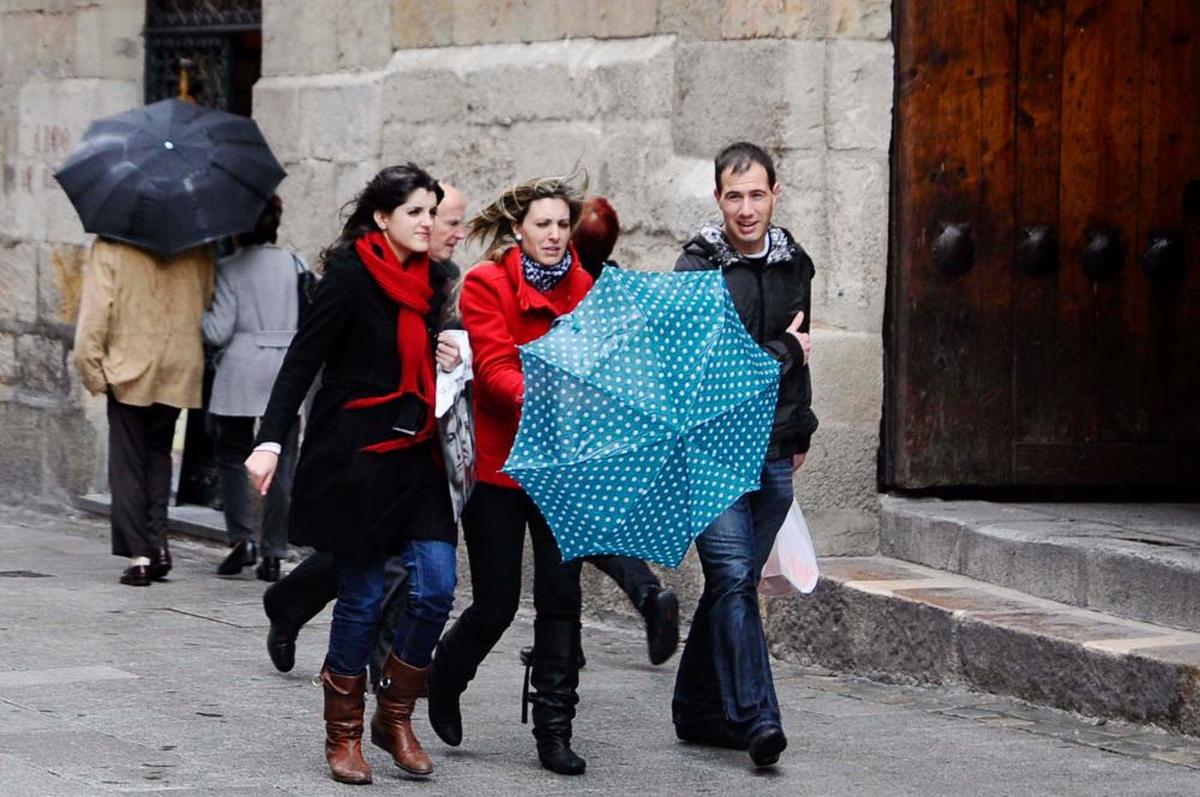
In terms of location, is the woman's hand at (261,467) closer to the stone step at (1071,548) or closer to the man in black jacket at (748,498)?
the man in black jacket at (748,498)

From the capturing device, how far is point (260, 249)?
31.8 ft

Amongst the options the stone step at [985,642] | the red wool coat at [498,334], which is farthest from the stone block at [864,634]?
the red wool coat at [498,334]

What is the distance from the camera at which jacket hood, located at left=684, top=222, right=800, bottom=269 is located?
647cm

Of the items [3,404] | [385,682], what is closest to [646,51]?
[385,682]

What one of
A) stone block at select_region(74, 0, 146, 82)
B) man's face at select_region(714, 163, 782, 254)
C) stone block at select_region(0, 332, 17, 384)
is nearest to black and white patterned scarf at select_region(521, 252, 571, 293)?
man's face at select_region(714, 163, 782, 254)

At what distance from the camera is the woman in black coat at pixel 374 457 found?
606cm

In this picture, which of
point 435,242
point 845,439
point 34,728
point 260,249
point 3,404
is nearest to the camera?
point 34,728

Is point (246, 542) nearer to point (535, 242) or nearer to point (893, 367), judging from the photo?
point (893, 367)

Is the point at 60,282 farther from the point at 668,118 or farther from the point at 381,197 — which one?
the point at 381,197

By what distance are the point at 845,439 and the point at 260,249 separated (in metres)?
2.65

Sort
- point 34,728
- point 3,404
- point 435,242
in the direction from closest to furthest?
point 34,728
point 435,242
point 3,404

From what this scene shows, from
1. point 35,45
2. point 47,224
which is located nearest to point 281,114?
point 47,224

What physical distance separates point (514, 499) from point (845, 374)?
2353 millimetres

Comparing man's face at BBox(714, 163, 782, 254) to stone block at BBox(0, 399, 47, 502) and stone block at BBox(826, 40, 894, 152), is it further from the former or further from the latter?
stone block at BBox(0, 399, 47, 502)
